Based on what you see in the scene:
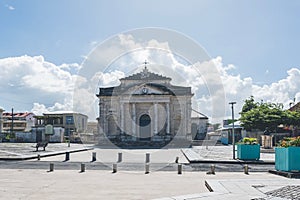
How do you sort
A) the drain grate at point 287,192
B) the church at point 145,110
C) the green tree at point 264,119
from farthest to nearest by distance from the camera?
the church at point 145,110 < the green tree at point 264,119 < the drain grate at point 287,192

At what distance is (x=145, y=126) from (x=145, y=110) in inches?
93.1

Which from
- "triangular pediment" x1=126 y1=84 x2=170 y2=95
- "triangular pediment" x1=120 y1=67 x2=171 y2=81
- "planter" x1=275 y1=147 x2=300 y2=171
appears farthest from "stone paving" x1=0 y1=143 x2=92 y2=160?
"triangular pediment" x1=120 y1=67 x2=171 y2=81

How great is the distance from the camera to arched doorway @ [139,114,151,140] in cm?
5272

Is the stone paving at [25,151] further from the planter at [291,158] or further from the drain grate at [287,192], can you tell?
the drain grate at [287,192]

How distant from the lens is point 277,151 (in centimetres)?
1484

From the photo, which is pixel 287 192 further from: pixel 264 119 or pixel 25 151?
pixel 264 119

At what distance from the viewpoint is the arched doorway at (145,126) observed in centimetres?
5272

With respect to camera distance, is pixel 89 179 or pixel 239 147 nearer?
pixel 89 179

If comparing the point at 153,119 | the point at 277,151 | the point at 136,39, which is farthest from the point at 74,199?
the point at 153,119

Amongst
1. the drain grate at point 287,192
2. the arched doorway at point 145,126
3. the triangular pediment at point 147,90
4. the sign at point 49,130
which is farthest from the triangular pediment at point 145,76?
the drain grate at point 287,192

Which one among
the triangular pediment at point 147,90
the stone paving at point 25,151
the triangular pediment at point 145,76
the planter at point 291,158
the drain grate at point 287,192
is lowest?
the stone paving at point 25,151

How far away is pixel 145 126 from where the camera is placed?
5394 cm

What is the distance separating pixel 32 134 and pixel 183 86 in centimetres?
2567

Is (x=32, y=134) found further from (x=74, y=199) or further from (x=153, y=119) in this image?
(x=74, y=199)
